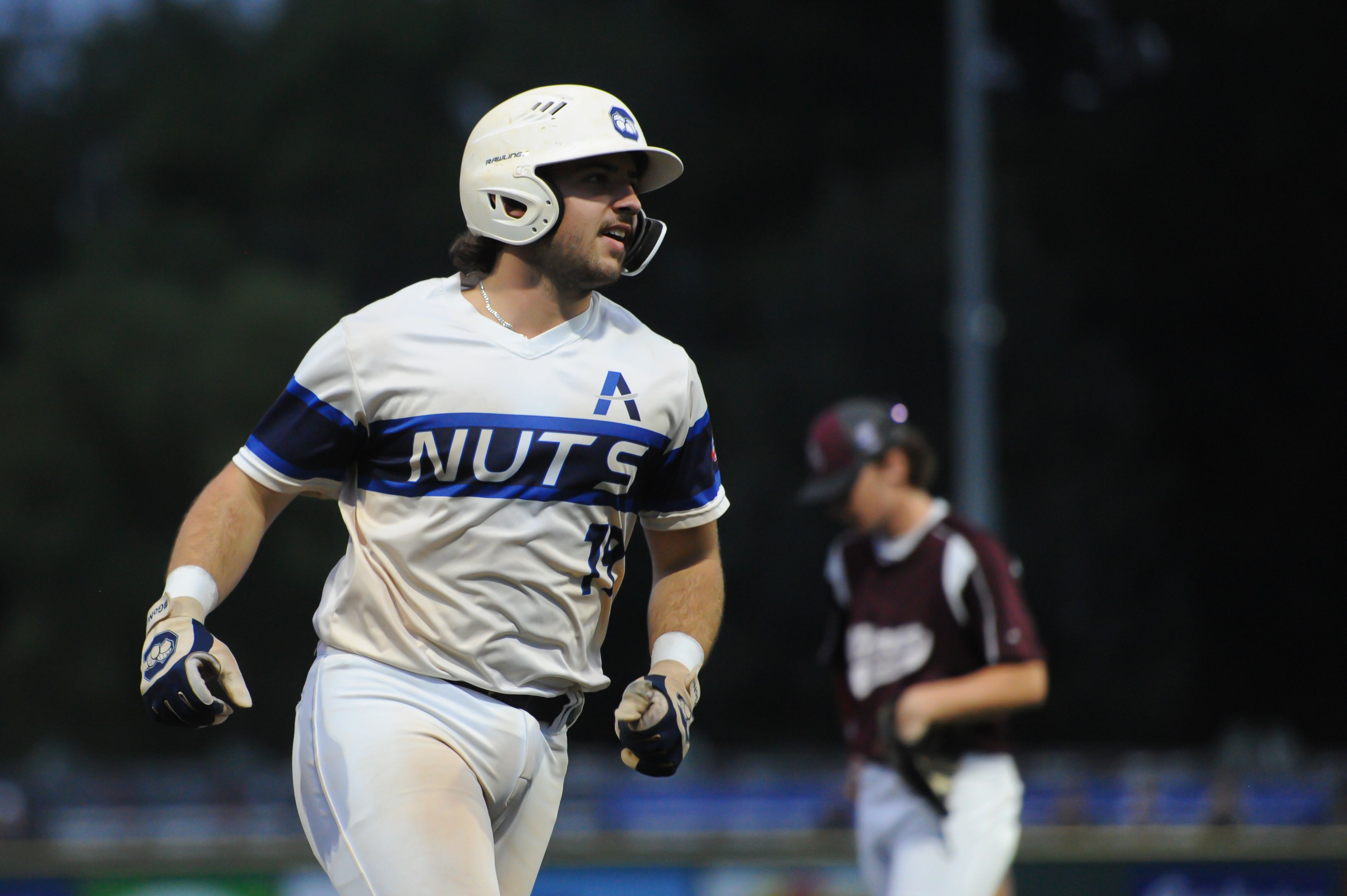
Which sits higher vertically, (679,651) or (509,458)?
(509,458)

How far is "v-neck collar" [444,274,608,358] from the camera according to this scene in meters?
3.85

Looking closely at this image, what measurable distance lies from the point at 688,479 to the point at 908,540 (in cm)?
228

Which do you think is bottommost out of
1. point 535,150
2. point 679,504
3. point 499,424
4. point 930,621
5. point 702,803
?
point 702,803

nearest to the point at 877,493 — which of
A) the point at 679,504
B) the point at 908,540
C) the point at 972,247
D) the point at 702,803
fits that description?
the point at 908,540

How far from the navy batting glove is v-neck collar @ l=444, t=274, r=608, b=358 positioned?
884 mm

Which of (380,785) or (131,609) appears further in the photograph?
(131,609)

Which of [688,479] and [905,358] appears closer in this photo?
[688,479]

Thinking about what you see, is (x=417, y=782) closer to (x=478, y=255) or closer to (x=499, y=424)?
(x=499, y=424)

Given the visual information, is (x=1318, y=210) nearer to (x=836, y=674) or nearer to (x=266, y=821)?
(x=266, y=821)

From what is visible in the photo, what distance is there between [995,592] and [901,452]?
67 centimetres

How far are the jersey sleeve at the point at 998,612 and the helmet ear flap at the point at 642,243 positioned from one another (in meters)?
2.31

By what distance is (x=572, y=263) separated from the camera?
395cm

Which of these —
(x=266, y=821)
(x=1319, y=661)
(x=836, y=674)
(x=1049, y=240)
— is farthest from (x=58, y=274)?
(x=836, y=674)

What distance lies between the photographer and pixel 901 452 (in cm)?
629
